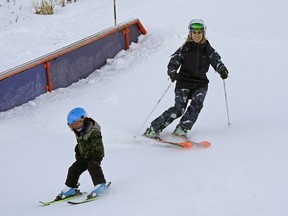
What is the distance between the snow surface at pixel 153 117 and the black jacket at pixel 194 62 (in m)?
0.59

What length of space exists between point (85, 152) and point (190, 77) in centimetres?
194

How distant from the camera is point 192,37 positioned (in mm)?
6207

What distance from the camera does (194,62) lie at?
20.7ft

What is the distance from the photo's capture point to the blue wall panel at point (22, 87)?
24.8ft

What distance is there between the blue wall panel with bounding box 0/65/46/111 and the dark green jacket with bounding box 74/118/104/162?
300cm

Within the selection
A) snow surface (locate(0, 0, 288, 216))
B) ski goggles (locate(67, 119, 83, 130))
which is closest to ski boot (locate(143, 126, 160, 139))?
snow surface (locate(0, 0, 288, 216))

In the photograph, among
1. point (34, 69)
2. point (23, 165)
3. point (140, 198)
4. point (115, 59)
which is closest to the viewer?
point (140, 198)

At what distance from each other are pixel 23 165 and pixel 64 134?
0.81 m

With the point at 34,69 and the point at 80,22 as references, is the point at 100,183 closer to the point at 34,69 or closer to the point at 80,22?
the point at 34,69

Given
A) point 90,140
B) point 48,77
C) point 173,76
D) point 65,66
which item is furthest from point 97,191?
point 65,66

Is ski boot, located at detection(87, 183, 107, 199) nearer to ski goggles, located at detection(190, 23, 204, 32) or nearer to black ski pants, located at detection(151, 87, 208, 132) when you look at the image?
black ski pants, located at detection(151, 87, 208, 132)

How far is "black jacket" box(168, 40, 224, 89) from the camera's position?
6270 millimetres

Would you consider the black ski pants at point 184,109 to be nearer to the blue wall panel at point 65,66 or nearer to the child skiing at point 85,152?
the child skiing at point 85,152

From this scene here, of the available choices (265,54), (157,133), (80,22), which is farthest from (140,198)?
(80,22)
